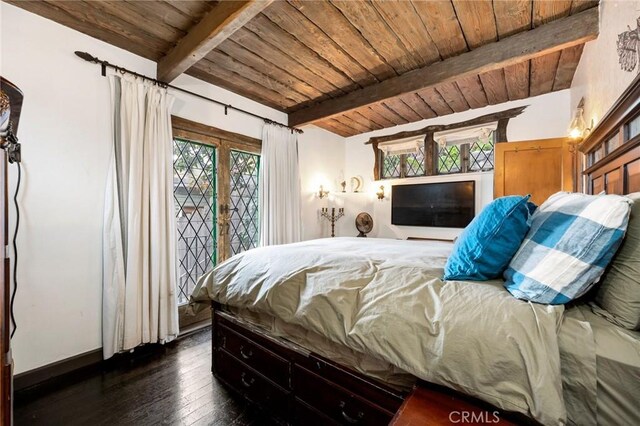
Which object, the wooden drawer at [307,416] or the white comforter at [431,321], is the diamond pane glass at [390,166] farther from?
the wooden drawer at [307,416]

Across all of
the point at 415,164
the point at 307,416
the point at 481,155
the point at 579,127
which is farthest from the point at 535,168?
the point at 307,416

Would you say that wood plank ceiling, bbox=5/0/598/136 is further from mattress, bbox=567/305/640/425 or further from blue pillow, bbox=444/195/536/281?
mattress, bbox=567/305/640/425

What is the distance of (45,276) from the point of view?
185cm

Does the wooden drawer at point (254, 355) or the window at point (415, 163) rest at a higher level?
the window at point (415, 163)

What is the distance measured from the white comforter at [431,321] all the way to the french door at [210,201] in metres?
1.66

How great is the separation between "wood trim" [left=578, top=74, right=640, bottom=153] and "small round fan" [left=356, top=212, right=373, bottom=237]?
2.85 m

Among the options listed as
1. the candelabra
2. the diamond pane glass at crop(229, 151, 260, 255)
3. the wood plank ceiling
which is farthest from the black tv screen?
the diamond pane glass at crop(229, 151, 260, 255)

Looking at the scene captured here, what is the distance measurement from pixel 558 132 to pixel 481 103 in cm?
91

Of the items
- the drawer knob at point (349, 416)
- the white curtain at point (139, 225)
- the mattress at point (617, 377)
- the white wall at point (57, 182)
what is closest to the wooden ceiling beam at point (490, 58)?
the white curtain at point (139, 225)

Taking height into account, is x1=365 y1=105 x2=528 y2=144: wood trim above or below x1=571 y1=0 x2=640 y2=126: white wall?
above

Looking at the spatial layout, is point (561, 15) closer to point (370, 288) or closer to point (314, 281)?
point (370, 288)

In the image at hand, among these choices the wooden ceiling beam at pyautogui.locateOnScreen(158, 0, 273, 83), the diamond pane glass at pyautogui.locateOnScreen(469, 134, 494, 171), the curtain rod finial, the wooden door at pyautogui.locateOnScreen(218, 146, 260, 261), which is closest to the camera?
the wooden ceiling beam at pyautogui.locateOnScreen(158, 0, 273, 83)

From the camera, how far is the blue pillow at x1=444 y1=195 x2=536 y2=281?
0.97 metres

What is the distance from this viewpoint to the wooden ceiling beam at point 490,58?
1.87 meters
